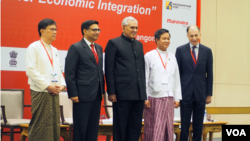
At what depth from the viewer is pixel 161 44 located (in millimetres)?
3854

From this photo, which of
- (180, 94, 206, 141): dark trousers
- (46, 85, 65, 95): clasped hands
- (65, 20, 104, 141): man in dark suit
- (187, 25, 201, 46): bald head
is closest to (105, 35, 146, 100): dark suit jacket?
(65, 20, 104, 141): man in dark suit

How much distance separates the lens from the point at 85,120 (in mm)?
3365

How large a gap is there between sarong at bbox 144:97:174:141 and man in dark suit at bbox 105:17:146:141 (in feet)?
0.82

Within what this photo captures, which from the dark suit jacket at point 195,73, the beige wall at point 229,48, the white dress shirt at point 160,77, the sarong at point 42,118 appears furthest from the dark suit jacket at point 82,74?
the beige wall at point 229,48

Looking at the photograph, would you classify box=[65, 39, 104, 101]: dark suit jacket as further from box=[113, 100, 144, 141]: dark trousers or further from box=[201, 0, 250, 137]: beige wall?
box=[201, 0, 250, 137]: beige wall

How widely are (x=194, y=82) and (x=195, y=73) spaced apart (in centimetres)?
12

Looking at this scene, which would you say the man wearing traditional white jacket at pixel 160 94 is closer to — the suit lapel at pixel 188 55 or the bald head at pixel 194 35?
the suit lapel at pixel 188 55

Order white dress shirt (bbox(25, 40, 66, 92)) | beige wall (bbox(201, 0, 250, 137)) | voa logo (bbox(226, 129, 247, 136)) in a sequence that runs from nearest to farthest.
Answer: voa logo (bbox(226, 129, 247, 136)) → white dress shirt (bbox(25, 40, 66, 92)) → beige wall (bbox(201, 0, 250, 137))

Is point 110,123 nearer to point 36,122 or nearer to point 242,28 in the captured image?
point 36,122

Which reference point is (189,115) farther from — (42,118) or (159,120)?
(42,118)

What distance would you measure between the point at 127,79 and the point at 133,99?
23 cm

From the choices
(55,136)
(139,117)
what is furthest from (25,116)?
(139,117)

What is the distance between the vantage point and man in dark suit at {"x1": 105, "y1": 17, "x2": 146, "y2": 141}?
3469 mm

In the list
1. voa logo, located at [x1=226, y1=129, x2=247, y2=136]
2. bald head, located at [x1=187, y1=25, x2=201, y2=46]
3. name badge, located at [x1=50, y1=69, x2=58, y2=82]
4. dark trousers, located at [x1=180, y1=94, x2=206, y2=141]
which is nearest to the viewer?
voa logo, located at [x1=226, y1=129, x2=247, y2=136]
